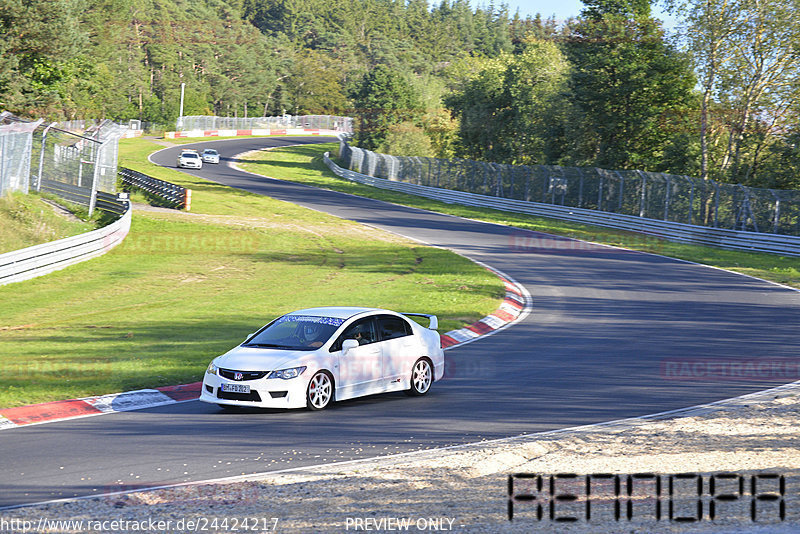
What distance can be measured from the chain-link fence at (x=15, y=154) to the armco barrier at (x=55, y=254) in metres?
3.42

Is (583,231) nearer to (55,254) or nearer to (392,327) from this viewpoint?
(55,254)

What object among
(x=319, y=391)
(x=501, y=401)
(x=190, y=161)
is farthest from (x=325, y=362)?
(x=190, y=161)

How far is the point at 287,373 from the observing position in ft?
37.3

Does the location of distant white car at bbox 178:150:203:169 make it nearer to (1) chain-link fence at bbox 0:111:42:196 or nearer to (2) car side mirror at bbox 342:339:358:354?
(1) chain-link fence at bbox 0:111:42:196

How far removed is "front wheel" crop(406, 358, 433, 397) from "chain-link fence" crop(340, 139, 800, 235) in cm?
2703

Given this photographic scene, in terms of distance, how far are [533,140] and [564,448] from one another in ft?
201

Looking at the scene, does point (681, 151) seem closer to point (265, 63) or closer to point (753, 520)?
point (753, 520)

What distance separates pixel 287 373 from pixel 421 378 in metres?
2.54

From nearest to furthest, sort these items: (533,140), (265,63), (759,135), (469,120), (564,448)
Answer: (564,448) → (759,135) → (533,140) → (469,120) → (265,63)

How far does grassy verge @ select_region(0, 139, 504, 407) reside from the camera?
14.1m

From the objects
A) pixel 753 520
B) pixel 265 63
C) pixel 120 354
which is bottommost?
pixel 120 354

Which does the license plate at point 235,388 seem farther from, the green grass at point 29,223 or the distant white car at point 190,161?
the distant white car at point 190,161

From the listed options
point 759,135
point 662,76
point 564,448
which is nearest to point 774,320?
point 564,448

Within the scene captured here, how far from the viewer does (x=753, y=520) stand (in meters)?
6.57
